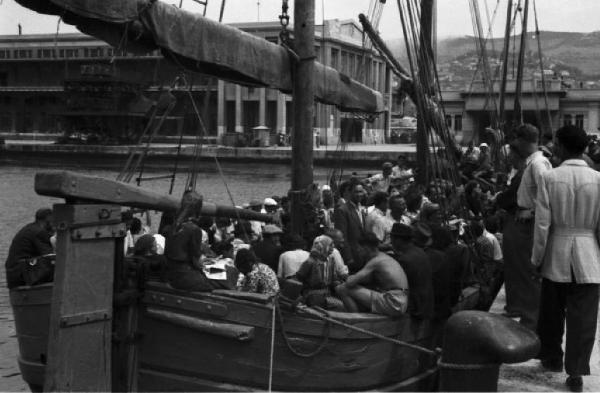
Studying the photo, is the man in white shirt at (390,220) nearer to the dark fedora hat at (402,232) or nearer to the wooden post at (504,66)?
the dark fedora hat at (402,232)

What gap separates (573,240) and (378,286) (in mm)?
1739

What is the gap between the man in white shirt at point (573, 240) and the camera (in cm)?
639

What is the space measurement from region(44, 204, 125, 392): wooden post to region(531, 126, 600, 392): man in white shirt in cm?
348

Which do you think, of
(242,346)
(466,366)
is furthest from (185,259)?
(466,366)

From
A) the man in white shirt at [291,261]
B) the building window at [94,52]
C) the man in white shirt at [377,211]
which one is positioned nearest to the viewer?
the man in white shirt at [291,261]

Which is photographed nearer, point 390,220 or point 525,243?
point 525,243

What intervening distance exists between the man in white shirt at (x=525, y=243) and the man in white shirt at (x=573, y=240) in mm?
559

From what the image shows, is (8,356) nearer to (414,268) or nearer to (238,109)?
(414,268)

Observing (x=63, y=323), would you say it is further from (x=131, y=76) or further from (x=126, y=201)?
(x=131, y=76)

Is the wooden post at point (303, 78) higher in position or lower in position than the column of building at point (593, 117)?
lower

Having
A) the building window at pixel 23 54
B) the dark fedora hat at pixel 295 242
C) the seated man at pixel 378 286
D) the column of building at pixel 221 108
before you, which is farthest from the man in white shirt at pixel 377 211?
the building window at pixel 23 54

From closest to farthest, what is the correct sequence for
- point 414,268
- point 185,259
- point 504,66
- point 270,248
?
point 185,259 → point 414,268 → point 270,248 → point 504,66

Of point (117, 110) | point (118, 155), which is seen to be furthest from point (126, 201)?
point (117, 110)

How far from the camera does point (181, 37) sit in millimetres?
7844
